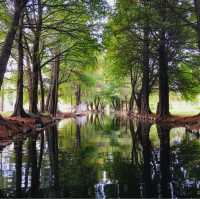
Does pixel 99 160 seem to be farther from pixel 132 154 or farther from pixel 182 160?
pixel 182 160

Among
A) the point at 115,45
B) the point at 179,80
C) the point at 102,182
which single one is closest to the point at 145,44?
the point at 115,45

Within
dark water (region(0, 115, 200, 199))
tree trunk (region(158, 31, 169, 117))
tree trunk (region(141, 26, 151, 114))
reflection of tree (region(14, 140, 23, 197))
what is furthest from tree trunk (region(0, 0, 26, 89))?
tree trunk (region(158, 31, 169, 117))

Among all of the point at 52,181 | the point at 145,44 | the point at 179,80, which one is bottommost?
the point at 52,181

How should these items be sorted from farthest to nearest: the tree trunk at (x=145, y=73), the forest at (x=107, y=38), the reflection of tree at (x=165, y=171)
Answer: the tree trunk at (x=145, y=73) → the forest at (x=107, y=38) → the reflection of tree at (x=165, y=171)

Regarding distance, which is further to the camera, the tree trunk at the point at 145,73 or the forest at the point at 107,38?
the tree trunk at the point at 145,73

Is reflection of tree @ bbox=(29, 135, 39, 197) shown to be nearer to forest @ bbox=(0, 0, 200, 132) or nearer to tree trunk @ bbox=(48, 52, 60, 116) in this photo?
forest @ bbox=(0, 0, 200, 132)

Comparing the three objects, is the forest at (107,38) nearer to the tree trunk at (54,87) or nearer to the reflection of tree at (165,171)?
the tree trunk at (54,87)

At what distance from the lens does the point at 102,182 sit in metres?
7.56

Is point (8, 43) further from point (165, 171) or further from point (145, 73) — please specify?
point (145, 73)

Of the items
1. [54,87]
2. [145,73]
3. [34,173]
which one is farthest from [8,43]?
[54,87]

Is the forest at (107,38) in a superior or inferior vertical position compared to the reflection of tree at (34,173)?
superior

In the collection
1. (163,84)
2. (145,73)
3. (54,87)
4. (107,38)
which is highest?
(107,38)

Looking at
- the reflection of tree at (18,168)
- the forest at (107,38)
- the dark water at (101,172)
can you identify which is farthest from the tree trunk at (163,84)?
the reflection of tree at (18,168)

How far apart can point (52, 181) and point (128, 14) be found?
56.2 ft
